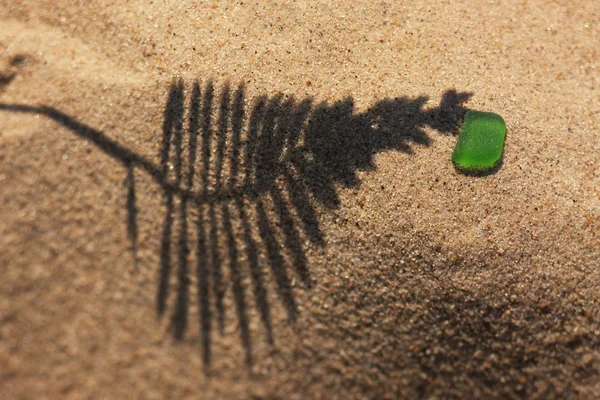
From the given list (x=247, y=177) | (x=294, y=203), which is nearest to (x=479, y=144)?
(x=294, y=203)

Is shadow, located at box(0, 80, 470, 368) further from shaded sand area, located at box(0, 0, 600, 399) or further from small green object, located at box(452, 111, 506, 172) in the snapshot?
small green object, located at box(452, 111, 506, 172)

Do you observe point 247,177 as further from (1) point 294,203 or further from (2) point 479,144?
(2) point 479,144

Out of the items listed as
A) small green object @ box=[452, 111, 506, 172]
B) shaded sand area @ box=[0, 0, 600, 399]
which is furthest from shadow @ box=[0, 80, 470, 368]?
small green object @ box=[452, 111, 506, 172]

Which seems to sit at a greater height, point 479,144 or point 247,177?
point 479,144

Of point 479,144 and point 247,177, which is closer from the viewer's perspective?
point 247,177

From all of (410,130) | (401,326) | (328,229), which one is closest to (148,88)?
(328,229)
